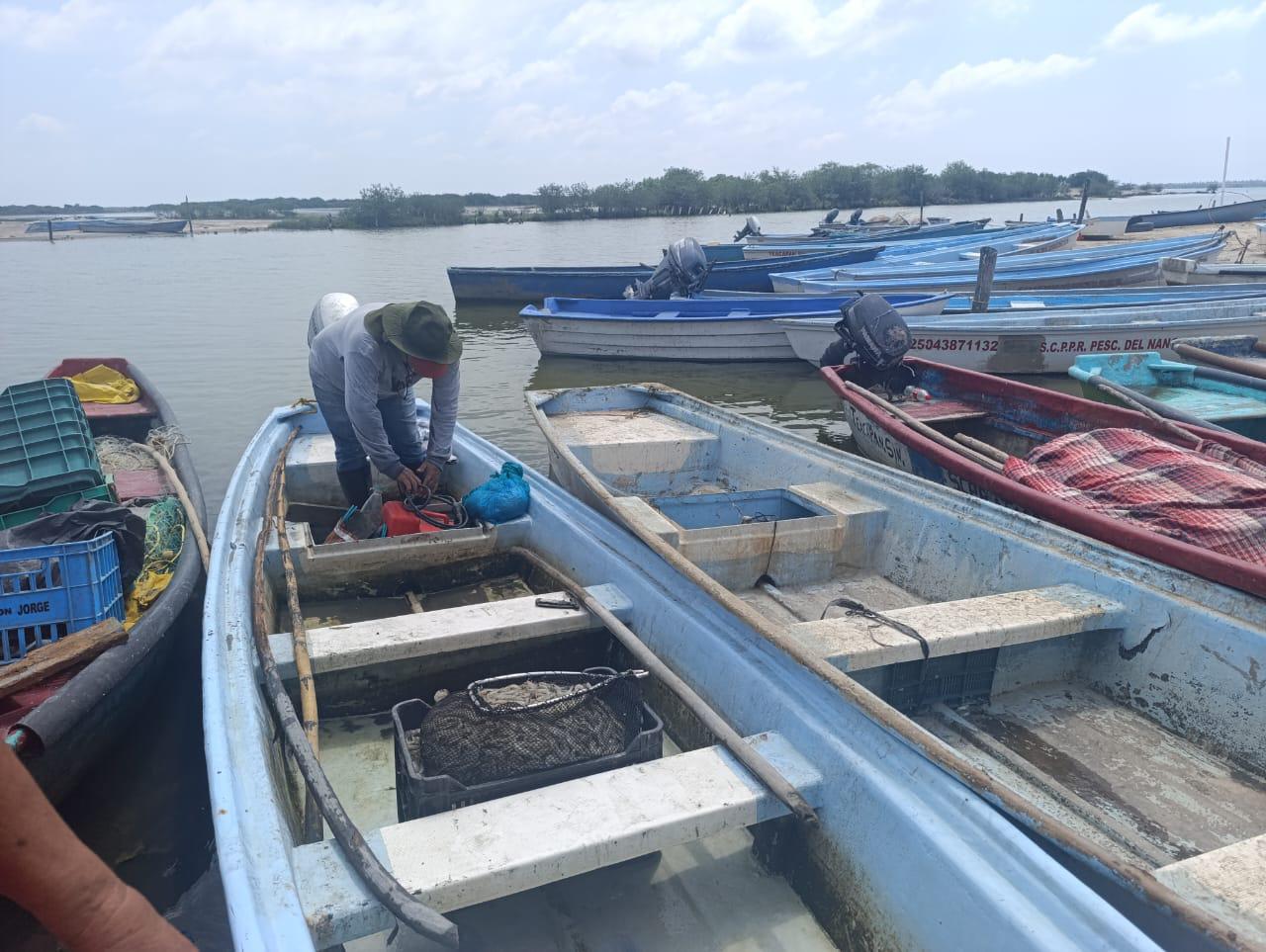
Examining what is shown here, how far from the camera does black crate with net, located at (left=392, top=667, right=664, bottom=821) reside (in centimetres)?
243

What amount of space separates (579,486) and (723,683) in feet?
6.65

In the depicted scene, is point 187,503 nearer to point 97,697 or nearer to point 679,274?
point 97,697

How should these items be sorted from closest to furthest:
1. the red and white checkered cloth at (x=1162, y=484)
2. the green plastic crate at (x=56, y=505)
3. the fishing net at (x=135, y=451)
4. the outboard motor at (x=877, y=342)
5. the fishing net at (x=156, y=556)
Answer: the red and white checkered cloth at (x=1162, y=484)
the fishing net at (x=156, y=556)
the green plastic crate at (x=56, y=505)
the fishing net at (x=135, y=451)
the outboard motor at (x=877, y=342)

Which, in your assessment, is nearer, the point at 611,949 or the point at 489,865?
the point at 489,865

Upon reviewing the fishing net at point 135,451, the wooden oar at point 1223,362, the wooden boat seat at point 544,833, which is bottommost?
the wooden boat seat at point 544,833

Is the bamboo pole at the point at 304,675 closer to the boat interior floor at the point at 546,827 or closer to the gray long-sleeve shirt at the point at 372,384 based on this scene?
the boat interior floor at the point at 546,827

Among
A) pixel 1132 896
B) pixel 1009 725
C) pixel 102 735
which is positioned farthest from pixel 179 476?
pixel 1132 896

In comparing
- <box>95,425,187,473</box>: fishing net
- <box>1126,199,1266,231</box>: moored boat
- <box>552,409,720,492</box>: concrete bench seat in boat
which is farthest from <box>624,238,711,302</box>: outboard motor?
<box>1126,199,1266,231</box>: moored boat

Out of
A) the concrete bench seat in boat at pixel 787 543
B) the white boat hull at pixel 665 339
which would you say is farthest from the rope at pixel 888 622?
the white boat hull at pixel 665 339

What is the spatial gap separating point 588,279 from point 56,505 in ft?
43.6

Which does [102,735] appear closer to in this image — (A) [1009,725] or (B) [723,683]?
(B) [723,683]

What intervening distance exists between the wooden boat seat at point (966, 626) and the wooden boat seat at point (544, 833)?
47 centimetres

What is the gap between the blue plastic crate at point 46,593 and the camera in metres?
3.46

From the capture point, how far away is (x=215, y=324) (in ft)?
58.4
